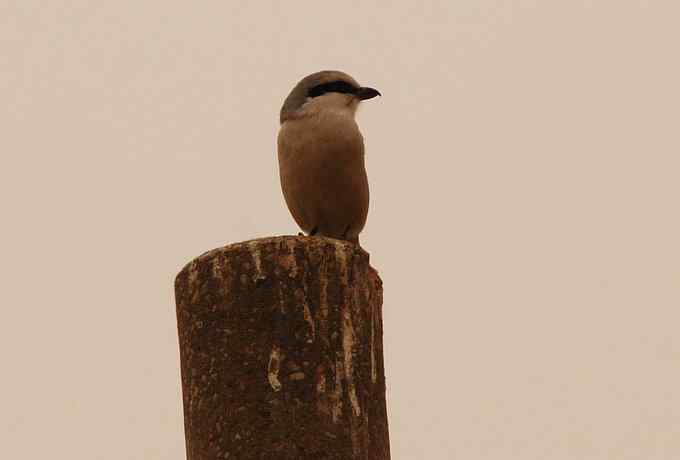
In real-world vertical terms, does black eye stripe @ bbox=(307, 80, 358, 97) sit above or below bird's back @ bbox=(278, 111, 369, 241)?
above

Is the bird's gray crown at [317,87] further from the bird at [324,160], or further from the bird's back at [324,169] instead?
the bird's back at [324,169]

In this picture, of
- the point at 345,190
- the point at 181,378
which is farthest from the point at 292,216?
the point at 181,378

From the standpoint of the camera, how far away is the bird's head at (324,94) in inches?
348

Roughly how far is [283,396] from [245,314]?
40 cm

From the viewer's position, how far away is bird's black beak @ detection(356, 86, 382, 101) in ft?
29.9

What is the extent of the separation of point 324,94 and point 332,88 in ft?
0.33

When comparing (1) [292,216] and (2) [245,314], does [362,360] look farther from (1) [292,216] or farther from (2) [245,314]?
(1) [292,216]

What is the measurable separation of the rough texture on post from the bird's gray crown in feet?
12.1

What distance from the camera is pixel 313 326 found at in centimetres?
518

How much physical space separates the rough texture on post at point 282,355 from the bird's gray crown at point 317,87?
12.1ft

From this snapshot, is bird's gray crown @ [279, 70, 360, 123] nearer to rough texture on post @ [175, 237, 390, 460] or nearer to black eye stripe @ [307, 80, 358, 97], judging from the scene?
black eye stripe @ [307, 80, 358, 97]

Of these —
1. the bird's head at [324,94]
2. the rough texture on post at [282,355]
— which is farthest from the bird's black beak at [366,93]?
the rough texture on post at [282,355]

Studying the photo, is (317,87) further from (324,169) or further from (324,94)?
(324,169)

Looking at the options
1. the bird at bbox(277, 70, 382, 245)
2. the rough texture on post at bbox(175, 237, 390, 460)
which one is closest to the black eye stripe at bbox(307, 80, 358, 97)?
the bird at bbox(277, 70, 382, 245)
